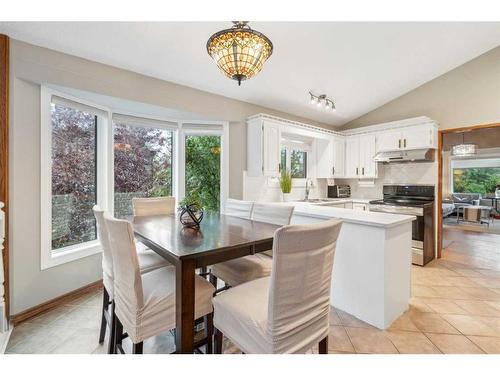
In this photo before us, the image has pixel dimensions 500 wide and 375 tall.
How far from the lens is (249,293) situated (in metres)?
1.38

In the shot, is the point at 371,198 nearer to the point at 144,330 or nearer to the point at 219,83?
the point at 219,83

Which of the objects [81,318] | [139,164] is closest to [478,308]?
[81,318]

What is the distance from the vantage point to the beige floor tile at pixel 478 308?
7.34ft

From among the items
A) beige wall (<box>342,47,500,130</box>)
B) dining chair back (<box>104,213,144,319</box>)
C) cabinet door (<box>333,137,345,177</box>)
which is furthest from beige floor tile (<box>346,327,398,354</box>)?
beige wall (<box>342,47,500,130</box>)

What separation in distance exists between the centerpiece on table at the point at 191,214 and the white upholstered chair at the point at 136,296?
0.49m

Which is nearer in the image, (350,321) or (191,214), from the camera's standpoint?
(191,214)

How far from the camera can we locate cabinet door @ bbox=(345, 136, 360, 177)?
182 inches

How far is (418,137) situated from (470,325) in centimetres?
280

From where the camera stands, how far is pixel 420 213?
3504 mm

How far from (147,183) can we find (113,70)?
141cm

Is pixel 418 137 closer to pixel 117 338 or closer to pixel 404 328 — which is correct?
pixel 404 328

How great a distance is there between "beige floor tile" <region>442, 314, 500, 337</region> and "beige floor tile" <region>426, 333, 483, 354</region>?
0.14m
